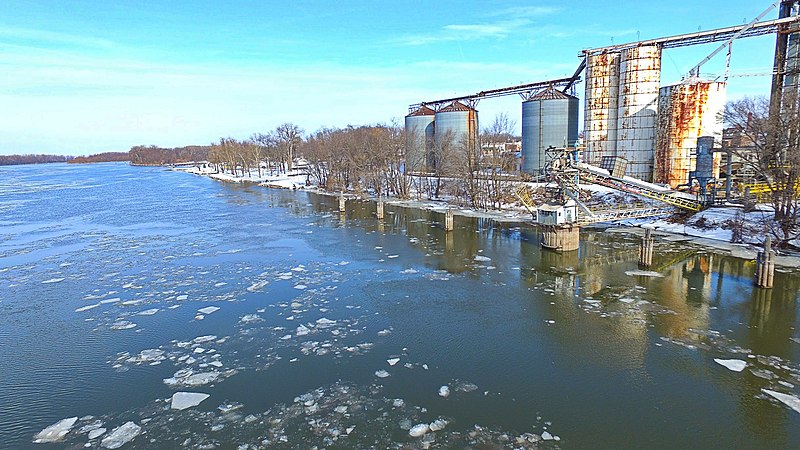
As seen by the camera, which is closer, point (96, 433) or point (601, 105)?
point (96, 433)

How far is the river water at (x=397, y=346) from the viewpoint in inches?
317

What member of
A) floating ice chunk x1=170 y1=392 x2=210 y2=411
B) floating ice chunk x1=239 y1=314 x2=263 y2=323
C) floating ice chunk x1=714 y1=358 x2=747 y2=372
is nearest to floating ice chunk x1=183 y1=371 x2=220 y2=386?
floating ice chunk x1=170 y1=392 x2=210 y2=411

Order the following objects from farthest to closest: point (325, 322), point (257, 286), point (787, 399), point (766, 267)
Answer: point (257, 286) → point (766, 267) → point (325, 322) → point (787, 399)

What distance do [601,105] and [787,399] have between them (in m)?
29.0

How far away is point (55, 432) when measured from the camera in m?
8.05

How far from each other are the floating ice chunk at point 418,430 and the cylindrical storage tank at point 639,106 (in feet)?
99.4

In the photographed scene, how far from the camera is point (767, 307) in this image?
13.1 meters

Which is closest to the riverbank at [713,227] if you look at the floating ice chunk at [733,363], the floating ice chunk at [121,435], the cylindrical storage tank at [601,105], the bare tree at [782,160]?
the bare tree at [782,160]

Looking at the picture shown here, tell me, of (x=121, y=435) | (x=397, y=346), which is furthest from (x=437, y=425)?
(x=121, y=435)

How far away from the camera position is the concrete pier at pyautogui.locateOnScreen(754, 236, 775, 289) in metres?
14.3

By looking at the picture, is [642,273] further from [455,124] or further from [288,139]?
[288,139]

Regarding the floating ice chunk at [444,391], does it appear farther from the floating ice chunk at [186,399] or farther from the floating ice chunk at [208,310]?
the floating ice chunk at [208,310]

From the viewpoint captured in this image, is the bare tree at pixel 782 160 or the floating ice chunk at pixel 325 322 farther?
the bare tree at pixel 782 160

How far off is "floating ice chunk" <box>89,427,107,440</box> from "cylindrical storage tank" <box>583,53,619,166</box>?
34.1 m
